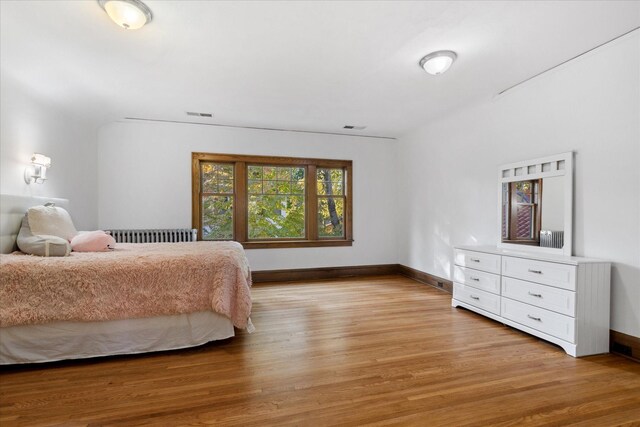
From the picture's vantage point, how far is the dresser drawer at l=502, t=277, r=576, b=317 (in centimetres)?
256

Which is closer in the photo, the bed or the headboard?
the bed

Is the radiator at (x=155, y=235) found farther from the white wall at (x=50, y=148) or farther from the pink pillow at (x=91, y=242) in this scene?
the pink pillow at (x=91, y=242)

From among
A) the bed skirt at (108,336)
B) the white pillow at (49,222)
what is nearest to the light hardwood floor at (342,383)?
the bed skirt at (108,336)

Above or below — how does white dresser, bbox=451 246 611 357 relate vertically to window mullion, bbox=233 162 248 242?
below

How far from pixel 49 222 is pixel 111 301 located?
1248 mm

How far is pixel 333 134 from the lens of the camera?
221 inches

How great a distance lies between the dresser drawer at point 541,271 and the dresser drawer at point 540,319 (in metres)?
0.25

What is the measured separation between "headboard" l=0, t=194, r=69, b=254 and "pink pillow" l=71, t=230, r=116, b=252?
434 mm

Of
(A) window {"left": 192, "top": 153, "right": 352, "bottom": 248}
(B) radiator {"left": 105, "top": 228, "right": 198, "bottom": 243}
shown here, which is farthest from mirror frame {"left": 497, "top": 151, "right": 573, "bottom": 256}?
(B) radiator {"left": 105, "top": 228, "right": 198, "bottom": 243}

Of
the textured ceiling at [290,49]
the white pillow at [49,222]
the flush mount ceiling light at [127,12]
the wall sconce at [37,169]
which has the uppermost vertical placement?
the textured ceiling at [290,49]

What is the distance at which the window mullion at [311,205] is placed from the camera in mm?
5547

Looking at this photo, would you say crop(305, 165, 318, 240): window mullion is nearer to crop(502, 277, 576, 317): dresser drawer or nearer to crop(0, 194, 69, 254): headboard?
crop(502, 277, 576, 317): dresser drawer

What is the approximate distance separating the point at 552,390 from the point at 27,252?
4.08 metres

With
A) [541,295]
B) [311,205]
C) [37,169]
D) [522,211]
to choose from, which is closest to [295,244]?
[311,205]
